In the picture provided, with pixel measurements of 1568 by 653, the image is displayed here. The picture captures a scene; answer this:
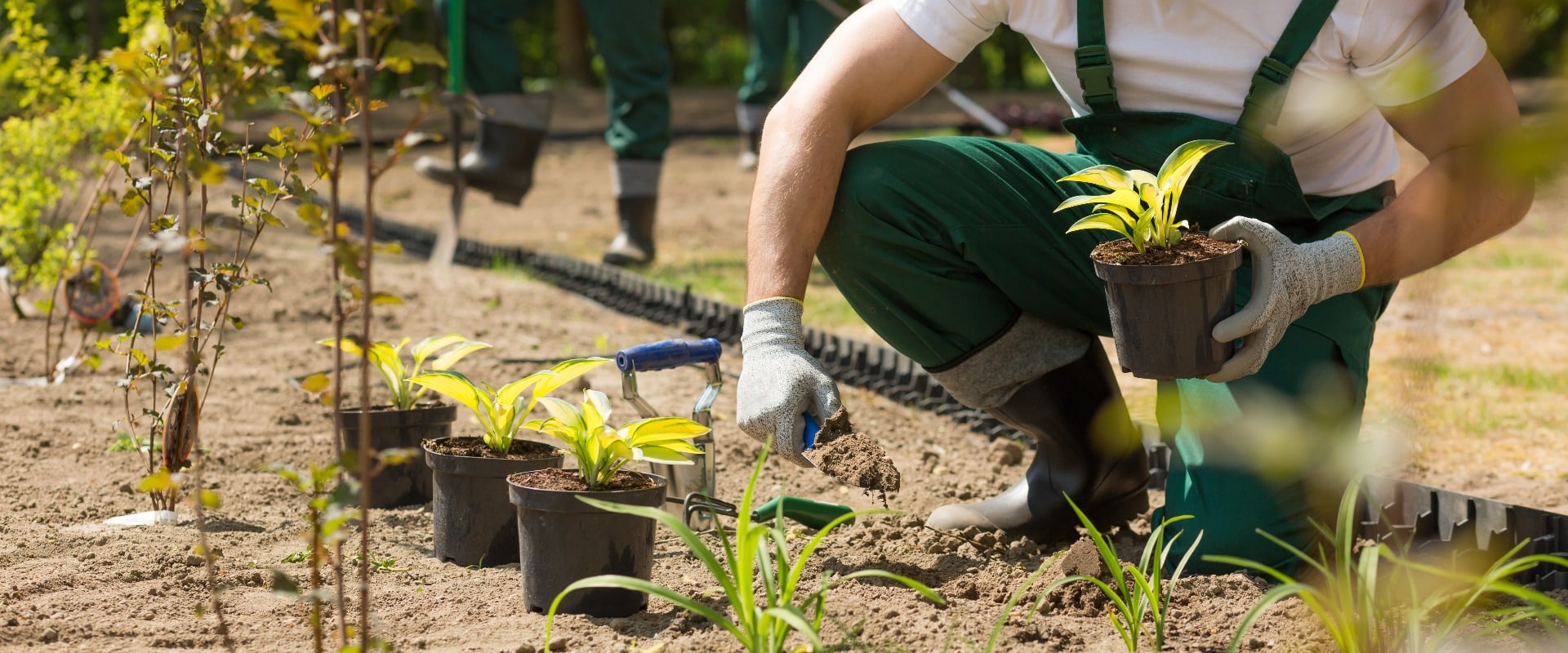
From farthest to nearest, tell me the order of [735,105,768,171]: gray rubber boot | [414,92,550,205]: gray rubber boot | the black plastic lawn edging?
[735,105,768,171]: gray rubber boot < [414,92,550,205]: gray rubber boot < the black plastic lawn edging

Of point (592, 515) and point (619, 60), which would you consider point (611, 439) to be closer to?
point (592, 515)

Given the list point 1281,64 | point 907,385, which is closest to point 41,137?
point 907,385

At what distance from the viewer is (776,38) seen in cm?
737

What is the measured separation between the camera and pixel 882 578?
6.86 ft

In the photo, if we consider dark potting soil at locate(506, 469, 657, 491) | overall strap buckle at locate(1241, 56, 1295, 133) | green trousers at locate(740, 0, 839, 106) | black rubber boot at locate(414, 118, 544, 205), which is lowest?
dark potting soil at locate(506, 469, 657, 491)

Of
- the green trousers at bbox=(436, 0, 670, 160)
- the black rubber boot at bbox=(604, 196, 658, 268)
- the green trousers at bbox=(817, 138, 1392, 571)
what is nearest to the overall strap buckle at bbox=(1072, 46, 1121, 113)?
the green trousers at bbox=(817, 138, 1392, 571)

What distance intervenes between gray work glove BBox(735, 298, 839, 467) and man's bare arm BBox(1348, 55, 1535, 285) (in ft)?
2.94

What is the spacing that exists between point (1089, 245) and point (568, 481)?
1021mm

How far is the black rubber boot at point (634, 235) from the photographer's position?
5500 millimetres

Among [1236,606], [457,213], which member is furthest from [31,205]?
[1236,606]

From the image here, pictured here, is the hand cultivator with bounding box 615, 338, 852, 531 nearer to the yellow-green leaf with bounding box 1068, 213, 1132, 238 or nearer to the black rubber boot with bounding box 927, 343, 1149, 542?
the black rubber boot with bounding box 927, 343, 1149, 542

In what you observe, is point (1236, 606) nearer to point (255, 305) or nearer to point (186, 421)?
point (186, 421)

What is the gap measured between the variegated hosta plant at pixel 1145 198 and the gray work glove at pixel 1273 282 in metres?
0.12

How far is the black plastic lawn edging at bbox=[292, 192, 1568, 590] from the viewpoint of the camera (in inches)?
88.6
